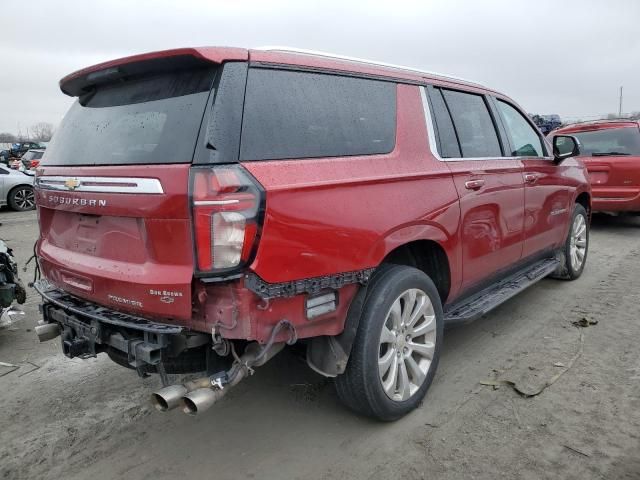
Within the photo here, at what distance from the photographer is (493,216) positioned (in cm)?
367

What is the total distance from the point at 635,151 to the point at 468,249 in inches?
255

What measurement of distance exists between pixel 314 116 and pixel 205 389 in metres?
1.39

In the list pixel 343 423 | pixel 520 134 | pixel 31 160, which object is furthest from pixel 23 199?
pixel 343 423

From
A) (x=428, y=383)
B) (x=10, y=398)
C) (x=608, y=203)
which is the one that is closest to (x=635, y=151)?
(x=608, y=203)

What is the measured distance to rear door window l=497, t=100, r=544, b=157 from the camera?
4.26 m

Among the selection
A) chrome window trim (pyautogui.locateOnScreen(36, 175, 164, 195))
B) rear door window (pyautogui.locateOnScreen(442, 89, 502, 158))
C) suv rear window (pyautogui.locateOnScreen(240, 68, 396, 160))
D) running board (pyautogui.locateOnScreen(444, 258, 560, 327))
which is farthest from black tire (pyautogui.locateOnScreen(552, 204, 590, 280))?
chrome window trim (pyautogui.locateOnScreen(36, 175, 164, 195))

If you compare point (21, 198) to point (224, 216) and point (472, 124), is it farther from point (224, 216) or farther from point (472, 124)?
point (224, 216)

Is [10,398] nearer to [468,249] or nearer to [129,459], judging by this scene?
[129,459]

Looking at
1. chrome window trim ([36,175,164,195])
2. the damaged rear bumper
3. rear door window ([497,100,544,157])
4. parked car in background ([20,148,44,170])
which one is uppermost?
parked car in background ([20,148,44,170])

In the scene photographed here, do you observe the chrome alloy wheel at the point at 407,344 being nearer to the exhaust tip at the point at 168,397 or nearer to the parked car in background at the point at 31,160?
the exhaust tip at the point at 168,397

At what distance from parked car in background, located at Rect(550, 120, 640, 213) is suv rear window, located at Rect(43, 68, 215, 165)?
7955 millimetres

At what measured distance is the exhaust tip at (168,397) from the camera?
213 cm

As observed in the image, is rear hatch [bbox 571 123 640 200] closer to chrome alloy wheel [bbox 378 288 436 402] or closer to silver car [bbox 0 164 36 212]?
chrome alloy wheel [bbox 378 288 436 402]

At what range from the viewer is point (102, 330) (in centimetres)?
248
